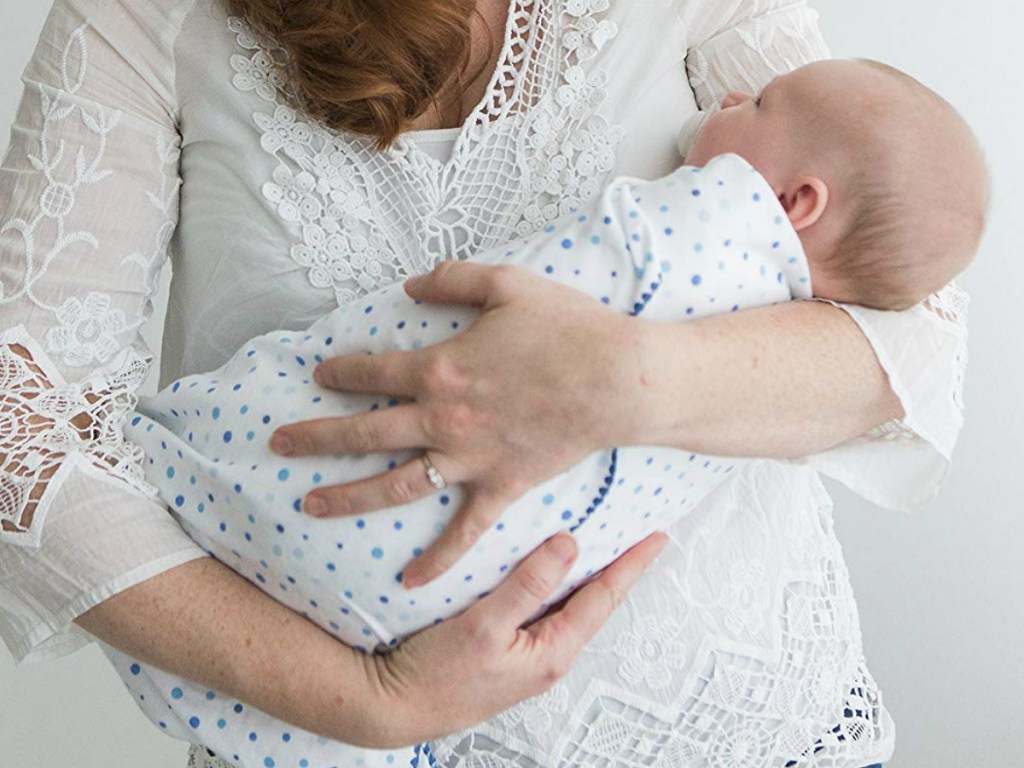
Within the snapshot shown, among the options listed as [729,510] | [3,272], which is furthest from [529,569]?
[3,272]

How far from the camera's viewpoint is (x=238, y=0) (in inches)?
50.1

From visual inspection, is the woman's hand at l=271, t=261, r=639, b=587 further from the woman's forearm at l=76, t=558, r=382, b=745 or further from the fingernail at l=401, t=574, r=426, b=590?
the woman's forearm at l=76, t=558, r=382, b=745

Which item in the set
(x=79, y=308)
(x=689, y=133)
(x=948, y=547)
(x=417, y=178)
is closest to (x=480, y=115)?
(x=417, y=178)

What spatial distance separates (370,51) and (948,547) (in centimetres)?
148

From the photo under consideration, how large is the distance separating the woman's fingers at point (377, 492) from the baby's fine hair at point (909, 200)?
1.50 feet

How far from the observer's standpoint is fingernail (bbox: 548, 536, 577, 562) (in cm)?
110

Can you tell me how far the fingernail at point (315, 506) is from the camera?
3.52 ft

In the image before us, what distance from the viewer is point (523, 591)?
109 cm

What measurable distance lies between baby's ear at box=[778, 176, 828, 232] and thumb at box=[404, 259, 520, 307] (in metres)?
0.31

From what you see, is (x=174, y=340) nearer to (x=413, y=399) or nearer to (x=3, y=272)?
(x=3, y=272)

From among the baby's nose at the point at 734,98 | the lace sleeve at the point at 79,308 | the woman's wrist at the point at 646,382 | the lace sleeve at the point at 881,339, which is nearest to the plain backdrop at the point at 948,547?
the lace sleeve at the point at 881,339

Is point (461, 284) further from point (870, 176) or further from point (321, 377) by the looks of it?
point (870, 176)

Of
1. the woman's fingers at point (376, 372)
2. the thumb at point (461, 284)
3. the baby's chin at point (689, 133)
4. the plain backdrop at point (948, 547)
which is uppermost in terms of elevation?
the baby's chin at point (689, 133)

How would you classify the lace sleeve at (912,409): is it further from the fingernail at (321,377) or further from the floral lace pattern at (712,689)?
the fingernail at (321,377)
